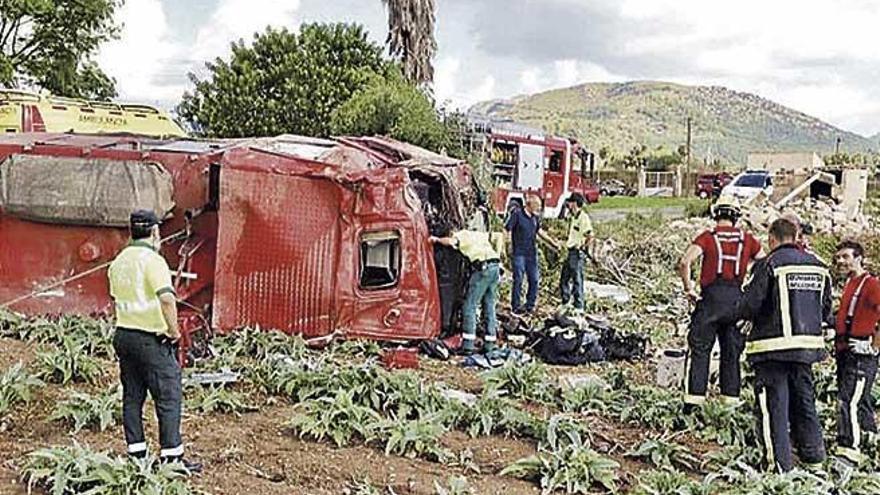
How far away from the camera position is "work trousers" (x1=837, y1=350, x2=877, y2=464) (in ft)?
23.5

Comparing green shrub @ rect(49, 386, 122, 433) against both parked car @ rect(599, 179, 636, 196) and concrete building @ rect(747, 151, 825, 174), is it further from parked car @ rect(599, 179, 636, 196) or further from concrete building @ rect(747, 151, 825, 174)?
parked car @ rect(599, 179, 636, 196)

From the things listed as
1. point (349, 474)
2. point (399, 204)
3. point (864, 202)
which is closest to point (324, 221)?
point (399, 204)

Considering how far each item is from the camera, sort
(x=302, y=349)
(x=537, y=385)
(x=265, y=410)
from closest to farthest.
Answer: (x=265, y=410) → (x=537, y=385) → (x=302, y=349)

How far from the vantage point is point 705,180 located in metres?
46.5

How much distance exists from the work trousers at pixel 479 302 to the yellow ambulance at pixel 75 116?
653 centimetres

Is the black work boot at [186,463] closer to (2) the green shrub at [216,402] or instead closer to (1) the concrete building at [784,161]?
(2) the green shrub at [216,402]

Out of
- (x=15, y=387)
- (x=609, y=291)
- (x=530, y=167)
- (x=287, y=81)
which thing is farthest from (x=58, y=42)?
(x=15, y=387)

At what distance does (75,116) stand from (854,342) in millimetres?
12381

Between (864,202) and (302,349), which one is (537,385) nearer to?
(302,349)

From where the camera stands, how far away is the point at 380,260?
10477 mm

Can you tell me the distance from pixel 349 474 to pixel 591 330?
17.6ft

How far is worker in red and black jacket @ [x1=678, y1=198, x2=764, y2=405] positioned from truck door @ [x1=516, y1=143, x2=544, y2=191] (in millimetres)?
18774

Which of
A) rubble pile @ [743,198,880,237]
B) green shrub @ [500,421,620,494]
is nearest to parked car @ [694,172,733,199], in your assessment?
rubble pile @ [743,198,880,237]

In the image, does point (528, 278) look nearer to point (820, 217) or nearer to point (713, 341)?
point (713, 341)
